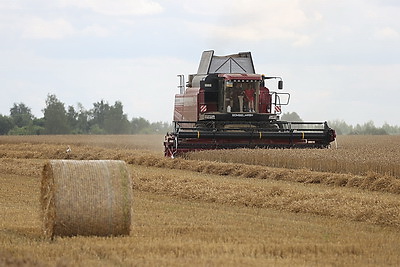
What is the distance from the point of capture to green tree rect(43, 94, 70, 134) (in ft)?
284

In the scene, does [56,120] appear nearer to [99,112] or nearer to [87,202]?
[99,112]

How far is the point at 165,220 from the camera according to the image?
1322cm

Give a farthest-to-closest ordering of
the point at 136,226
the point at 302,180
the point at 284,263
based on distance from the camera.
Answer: the point at 302,180 → the point at 136,226 → the point at 284,263

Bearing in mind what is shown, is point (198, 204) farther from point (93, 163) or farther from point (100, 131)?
point (100, 131)

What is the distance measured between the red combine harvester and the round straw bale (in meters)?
14.7

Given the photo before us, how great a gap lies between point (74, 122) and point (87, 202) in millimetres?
87341

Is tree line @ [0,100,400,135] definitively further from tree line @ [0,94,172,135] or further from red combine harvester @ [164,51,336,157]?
red combine harvester @ [164,51,336,157]

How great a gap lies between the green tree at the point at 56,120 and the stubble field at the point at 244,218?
63151 mm

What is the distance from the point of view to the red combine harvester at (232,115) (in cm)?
2647

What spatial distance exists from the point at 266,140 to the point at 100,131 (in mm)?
67061

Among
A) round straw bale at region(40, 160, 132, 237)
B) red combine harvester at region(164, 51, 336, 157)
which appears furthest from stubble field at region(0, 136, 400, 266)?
red combine harvester at region(164, 51, 336, 157)

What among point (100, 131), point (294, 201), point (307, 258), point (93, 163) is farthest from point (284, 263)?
point (100, 131)

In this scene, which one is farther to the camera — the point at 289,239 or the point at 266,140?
the point at 266,140

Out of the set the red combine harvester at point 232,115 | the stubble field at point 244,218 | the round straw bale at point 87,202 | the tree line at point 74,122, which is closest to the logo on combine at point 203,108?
the red combine harvester at point 232,115
